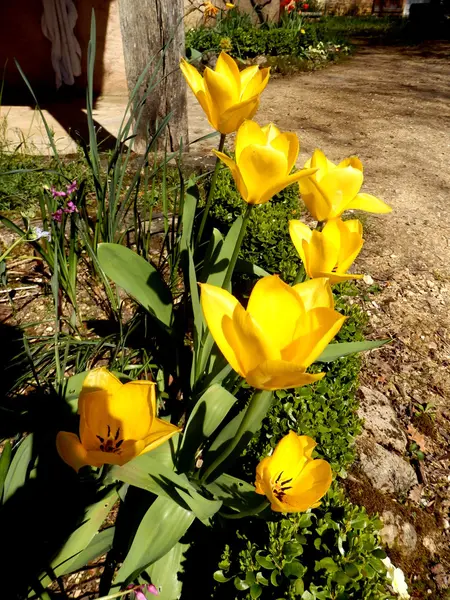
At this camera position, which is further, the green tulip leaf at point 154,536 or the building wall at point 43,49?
the building wall at point 43,49

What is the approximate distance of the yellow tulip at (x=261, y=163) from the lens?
2.93ft

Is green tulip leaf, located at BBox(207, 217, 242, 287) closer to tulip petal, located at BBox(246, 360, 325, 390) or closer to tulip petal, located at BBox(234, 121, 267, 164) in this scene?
tulip petal, located at BBox(234, 121, 267, 164)

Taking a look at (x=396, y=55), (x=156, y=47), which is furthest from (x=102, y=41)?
(x=396, y=55)

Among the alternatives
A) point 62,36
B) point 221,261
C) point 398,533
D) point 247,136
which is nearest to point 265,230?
point 221,261

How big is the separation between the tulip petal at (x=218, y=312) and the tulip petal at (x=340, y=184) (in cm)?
44

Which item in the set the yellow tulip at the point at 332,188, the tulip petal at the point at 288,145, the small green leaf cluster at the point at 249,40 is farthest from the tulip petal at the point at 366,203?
the small green leaf cluster at the point at 249,40

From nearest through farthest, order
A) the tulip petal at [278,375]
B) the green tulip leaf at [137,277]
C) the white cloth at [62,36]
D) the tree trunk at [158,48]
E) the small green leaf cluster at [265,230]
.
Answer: the tulip petal at [278,375] → the green tulip leaf at [137,277] → the small green leaf cluster at [265,230] → the tree trunk at [158,48] → the white cloth at [62,36]

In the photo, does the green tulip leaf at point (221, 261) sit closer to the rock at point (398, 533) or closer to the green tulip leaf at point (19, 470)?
the green tulip leaf at point (19, 470)

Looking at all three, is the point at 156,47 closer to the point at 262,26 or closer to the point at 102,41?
the point at 102,41

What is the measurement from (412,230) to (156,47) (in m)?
2.30

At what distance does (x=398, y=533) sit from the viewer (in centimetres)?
162

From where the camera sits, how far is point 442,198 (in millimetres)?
3902

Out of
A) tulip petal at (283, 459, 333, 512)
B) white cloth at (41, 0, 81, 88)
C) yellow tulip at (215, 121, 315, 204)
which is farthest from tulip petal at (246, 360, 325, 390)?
white cloth at (41, 0, 81, 88)

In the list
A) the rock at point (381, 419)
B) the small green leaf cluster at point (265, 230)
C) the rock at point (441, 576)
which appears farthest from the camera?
the small green leaf cluster at point (265, 230)
